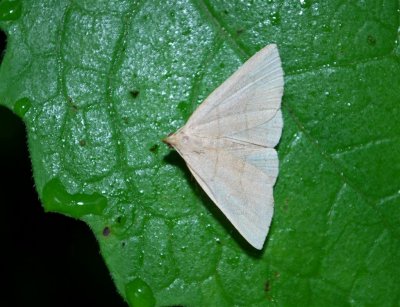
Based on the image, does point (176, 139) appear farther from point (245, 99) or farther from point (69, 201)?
point (69, 201)

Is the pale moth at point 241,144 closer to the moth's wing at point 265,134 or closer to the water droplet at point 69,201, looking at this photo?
the moth's wing at point 265,134

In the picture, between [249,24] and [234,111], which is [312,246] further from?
[249,24]

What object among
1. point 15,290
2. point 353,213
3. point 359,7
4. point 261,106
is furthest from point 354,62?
point 15,290

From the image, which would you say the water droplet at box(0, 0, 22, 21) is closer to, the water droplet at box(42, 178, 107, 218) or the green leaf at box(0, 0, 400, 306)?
the green leaf at box(0, 0, 400, 306)

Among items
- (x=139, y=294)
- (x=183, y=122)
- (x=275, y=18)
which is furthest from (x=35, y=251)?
(x=275, y=18)

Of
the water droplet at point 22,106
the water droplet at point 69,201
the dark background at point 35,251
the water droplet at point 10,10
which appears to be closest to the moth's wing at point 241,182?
the water droplet at point 69,201

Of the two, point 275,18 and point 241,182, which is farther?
point 241,182
